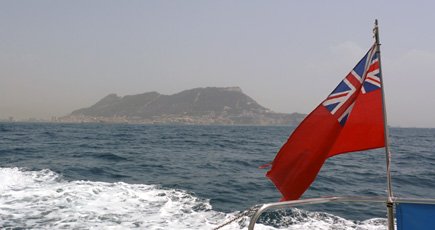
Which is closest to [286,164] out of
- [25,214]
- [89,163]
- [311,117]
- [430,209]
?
[311,117]

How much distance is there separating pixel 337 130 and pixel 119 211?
8417mm

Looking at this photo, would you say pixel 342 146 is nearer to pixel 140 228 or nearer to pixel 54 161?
pixel 140 228

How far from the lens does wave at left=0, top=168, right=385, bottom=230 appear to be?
9.68 metres

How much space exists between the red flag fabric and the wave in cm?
558

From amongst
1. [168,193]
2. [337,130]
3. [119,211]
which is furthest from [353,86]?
[168,193]

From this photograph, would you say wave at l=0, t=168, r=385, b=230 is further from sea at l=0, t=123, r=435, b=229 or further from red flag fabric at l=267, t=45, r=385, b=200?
red flag fabric at l=267, t=45, r=385, b=200

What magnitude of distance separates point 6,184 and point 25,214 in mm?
4759

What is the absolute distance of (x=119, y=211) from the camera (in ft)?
35.6

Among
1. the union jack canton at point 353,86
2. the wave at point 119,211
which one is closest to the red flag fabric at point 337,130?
the union jack canton at point 353,86

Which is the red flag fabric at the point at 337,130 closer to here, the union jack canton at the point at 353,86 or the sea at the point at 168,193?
the union jack canton at the point at 353,86

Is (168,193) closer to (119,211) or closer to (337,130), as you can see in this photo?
(119,211)

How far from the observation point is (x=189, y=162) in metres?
23.2

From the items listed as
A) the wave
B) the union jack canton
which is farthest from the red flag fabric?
the wave

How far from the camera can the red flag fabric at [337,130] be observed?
423 cm
